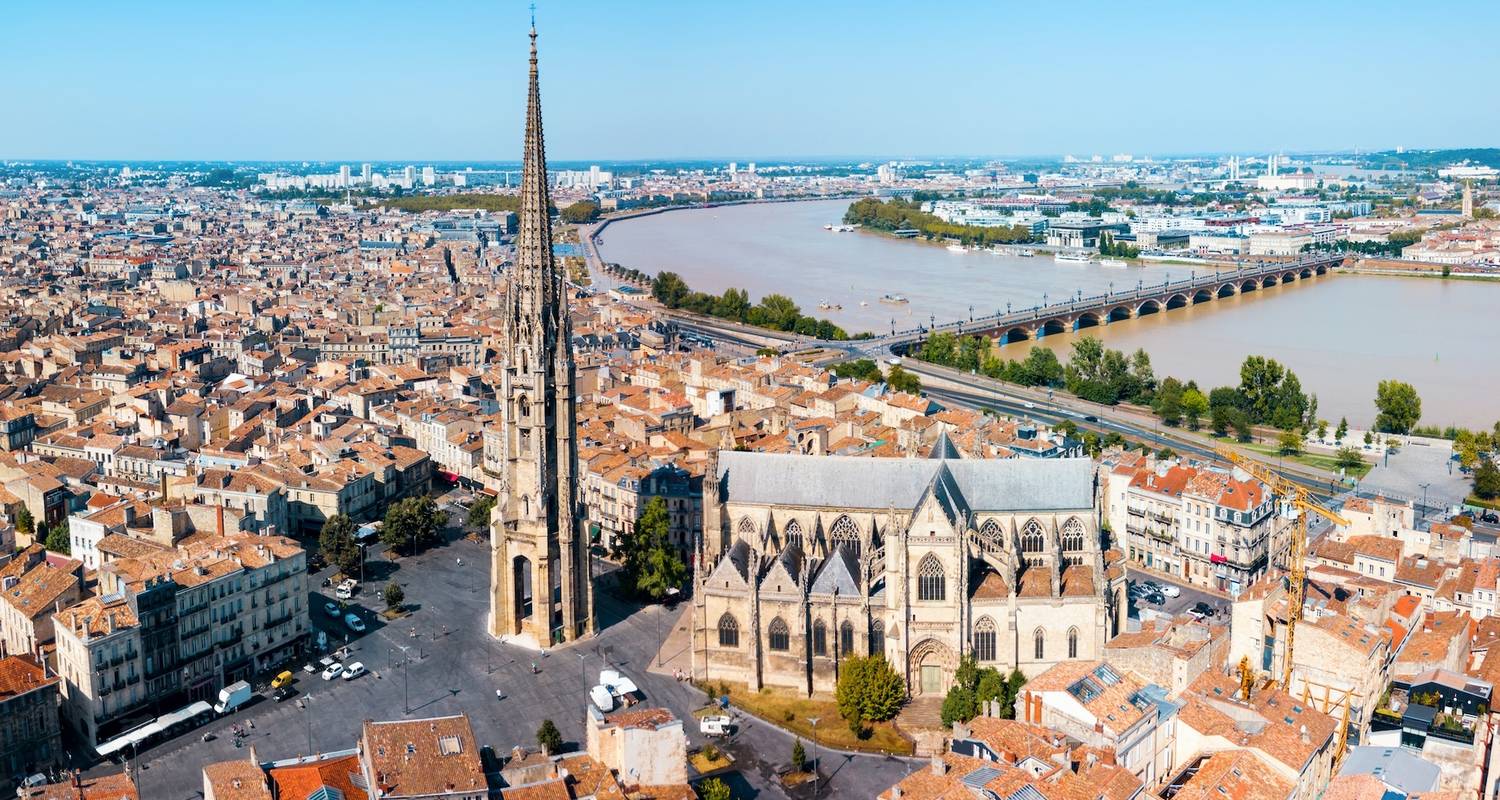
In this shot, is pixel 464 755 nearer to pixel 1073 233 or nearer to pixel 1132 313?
pixel 1132 313

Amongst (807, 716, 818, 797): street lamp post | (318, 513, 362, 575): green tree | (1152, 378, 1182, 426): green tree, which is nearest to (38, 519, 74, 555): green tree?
(318, 513, 362, 575): green tree

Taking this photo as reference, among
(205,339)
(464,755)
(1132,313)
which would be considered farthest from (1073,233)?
(464,755)

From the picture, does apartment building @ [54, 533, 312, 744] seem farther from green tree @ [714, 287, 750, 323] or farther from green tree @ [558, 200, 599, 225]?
green tree @ [558, 200, 599, 225]

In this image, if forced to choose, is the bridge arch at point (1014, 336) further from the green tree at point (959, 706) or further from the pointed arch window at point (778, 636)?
the green tree at point (959, 706)

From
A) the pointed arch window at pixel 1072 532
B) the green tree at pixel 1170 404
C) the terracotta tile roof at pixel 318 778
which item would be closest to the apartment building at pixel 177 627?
the terracotta tile roof at pixel 318 778

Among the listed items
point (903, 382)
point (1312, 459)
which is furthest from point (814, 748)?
point (903, 382)

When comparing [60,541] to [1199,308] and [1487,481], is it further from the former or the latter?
[1199,308]

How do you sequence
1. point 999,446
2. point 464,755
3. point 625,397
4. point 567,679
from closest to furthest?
point 464,755 < point 567,679 < point 999,446 < point 625,397
